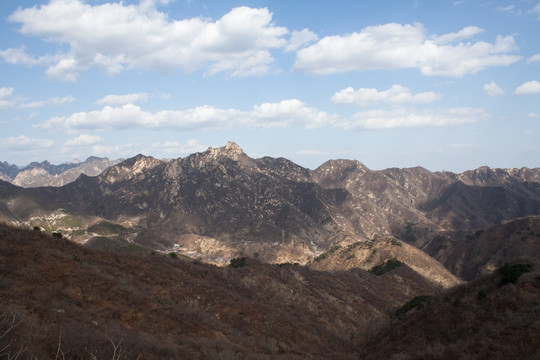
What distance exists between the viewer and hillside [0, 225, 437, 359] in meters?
20.2

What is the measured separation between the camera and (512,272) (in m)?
39.9

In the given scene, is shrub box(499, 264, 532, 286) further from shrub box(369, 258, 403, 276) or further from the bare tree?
shrub box(369, 258, 403, 276)

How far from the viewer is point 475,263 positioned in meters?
124

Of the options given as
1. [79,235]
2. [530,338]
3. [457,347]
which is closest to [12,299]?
[457,347]

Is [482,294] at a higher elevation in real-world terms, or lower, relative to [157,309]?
lower

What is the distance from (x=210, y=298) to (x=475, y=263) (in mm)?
113805

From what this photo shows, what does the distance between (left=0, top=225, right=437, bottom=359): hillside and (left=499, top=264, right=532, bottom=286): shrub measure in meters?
18.6

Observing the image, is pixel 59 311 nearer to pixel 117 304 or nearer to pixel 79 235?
pixel 117 304

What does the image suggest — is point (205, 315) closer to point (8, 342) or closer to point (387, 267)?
point (8, 342)

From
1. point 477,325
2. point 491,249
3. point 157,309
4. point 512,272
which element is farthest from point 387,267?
point 157,309

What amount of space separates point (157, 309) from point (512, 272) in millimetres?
38020

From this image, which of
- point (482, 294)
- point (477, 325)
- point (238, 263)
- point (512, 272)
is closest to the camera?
point (477, 325)

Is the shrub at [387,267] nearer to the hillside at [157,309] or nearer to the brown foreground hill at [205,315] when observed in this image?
the hillside at [157,309]

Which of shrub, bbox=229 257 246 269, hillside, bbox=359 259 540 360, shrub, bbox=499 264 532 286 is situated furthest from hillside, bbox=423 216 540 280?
shrub, bbox=229 257 246 269
